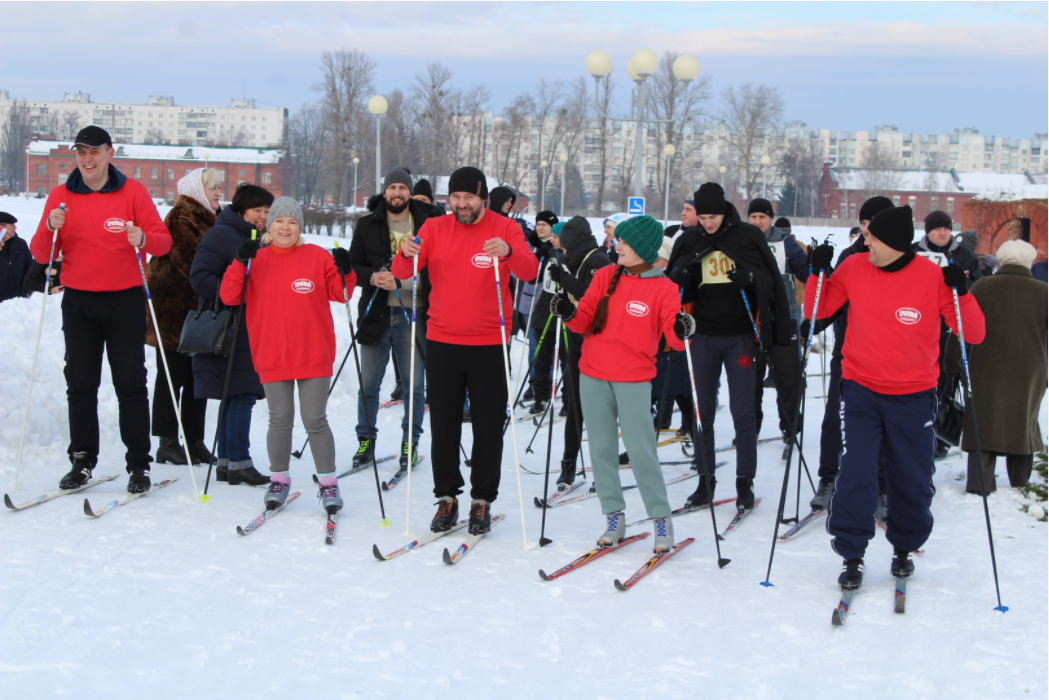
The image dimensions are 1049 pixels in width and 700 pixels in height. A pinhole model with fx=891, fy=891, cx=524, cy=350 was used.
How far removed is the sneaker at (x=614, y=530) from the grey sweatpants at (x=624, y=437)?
4cm

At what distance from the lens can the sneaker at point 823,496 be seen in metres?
5.45

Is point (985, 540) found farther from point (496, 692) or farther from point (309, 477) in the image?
point (309, 477)

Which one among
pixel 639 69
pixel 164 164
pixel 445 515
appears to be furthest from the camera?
pixel 164 164

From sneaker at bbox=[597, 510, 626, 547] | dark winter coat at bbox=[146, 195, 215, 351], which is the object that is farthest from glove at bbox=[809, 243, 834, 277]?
dark winter coat at bbox=[146, 195, 215, 351]

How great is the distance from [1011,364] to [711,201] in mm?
2222

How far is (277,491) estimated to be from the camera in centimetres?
517

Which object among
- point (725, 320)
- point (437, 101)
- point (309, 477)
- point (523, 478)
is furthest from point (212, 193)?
point (437, 101)

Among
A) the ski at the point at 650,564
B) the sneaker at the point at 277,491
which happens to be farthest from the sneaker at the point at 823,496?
the sneaker at the point at 277,491

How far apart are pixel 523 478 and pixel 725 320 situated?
1981 mm

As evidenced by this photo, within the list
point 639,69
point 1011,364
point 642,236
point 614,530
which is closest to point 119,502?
point 614,530

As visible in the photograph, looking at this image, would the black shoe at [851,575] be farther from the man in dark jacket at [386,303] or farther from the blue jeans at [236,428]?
the blue jeans at [236,428]

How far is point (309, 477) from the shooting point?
20.1ft

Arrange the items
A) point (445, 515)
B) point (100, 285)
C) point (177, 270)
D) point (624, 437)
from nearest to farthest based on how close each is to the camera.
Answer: point (624, 437) < point (445, 515) < point (100, 285) < point (177, 270)

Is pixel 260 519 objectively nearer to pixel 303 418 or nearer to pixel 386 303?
pixel 303 418
